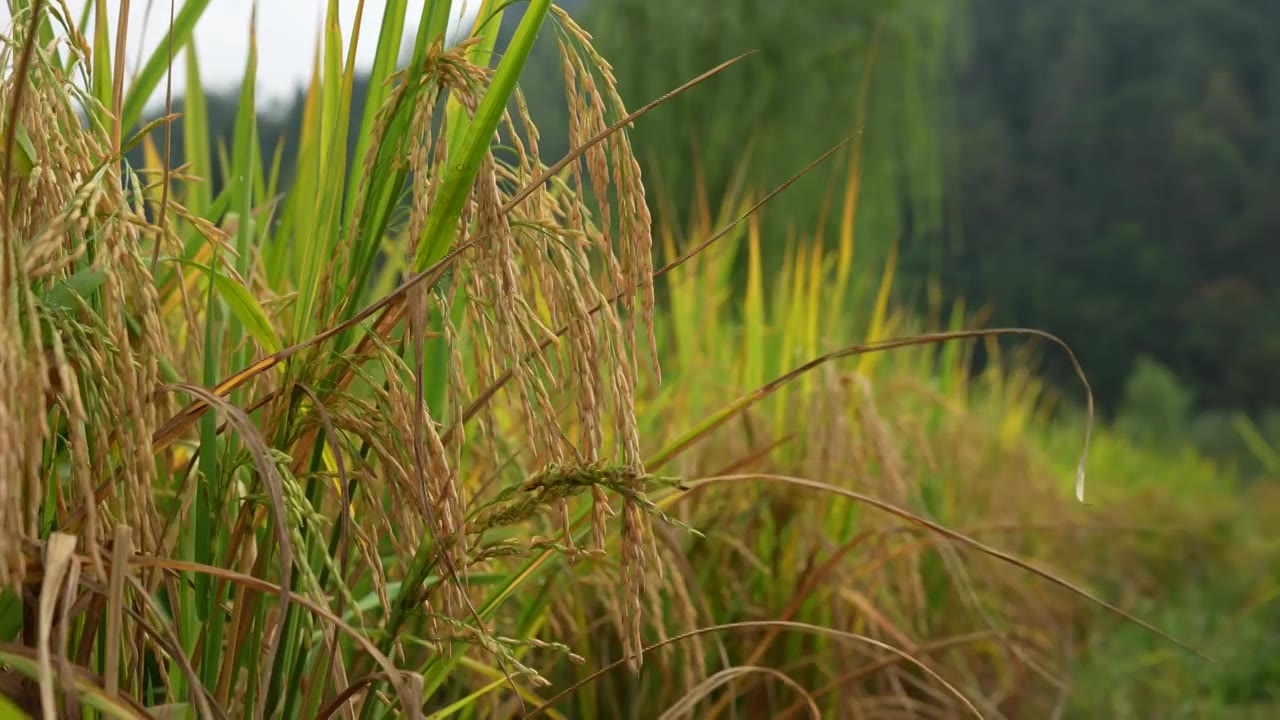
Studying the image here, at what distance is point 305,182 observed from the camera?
3.47 feet

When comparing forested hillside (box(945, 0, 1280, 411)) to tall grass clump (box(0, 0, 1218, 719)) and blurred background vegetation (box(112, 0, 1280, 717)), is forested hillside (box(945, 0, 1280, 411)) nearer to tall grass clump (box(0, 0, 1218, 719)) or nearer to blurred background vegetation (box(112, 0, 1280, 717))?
blurred background vegetation (box(112, 0, 1280, 717))

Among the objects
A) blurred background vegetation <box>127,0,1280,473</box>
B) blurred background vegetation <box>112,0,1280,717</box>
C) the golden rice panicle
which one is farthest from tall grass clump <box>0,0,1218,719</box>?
blurred background vegetation <box>127,0,1280,473</box>

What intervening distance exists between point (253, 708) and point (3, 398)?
12.7 inches

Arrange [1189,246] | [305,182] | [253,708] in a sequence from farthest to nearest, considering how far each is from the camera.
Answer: [1189,246]
[305,182]
[253,708]

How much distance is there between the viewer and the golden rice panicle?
19.0 inches

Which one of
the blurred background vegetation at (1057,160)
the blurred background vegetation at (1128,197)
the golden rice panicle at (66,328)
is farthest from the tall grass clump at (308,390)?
the blurred background vegetation at (1128,197)

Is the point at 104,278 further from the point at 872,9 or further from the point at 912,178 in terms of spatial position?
the point at 872,9

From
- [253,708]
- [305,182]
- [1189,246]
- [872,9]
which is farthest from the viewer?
[1189,246]

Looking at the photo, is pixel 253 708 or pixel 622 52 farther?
pixel 622 52

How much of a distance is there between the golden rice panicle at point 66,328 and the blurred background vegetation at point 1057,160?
300 inches

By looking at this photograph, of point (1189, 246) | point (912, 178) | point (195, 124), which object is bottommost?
point (1189, 246)

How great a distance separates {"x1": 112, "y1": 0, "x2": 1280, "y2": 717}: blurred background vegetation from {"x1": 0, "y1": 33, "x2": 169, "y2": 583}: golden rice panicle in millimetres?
7612

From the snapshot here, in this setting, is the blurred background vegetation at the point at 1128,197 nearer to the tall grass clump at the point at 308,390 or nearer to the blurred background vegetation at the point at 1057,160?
the blurred background vegetation at the point at 1057,160

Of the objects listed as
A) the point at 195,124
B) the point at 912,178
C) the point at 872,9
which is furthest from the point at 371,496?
the point at 872,9
